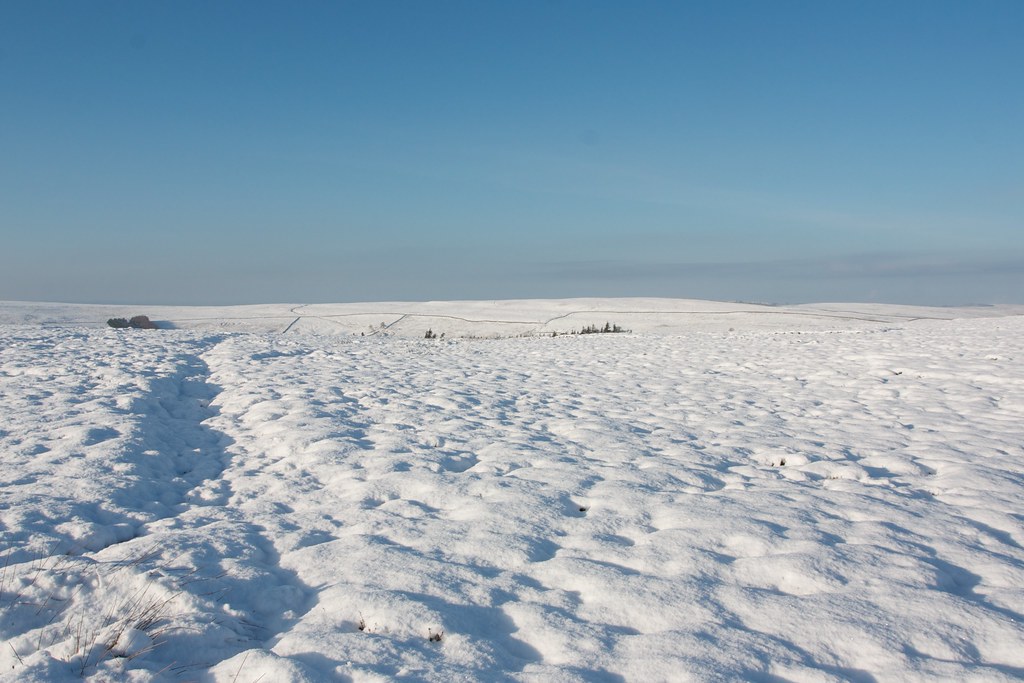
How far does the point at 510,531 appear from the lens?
4.35 meters

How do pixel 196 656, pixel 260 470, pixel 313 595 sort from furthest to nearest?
1. pixel 260 470
2. pixel 313 595
3. pixel 196 656

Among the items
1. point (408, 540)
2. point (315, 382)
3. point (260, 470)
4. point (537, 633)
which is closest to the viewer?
point (537, 633)

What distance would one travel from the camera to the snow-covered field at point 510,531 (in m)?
2.94

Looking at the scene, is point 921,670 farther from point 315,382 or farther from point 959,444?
point 315,382

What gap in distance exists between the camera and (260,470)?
19.8ft

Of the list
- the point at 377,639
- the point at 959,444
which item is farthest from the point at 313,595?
the point at 959,444

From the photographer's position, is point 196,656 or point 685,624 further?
point 685,624

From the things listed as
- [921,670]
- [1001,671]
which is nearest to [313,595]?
[921,670]

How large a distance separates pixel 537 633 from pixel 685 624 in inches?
28.1

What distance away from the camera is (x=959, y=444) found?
6480 millimetres

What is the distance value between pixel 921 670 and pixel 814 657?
403mm

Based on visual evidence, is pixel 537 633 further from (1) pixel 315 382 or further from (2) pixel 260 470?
(1) pixel 315 382

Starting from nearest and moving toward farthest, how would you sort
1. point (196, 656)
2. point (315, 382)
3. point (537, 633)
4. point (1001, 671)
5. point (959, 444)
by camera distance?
point (1001, 671), point (196, 656), point (537, 633), point (959, 444), point (315, 382)

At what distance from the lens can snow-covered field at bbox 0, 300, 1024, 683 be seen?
294cm
